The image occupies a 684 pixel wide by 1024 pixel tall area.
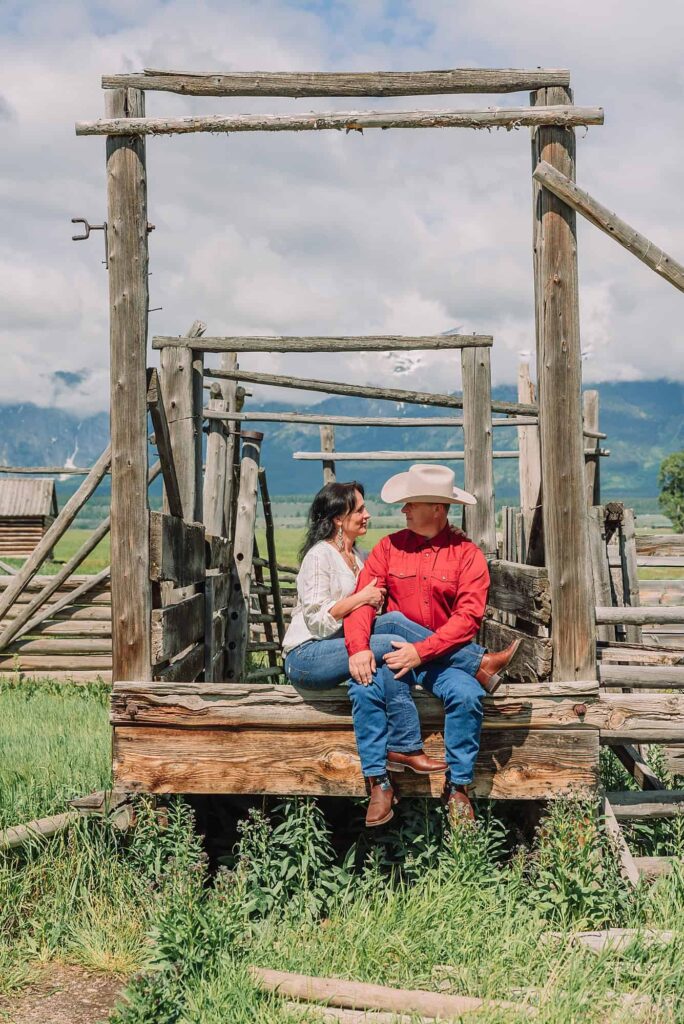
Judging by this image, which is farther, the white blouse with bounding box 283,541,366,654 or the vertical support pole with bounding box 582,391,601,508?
the vertical support pole with bounding box 582,391,601,508

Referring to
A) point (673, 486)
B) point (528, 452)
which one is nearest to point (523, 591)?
point (528, 452)

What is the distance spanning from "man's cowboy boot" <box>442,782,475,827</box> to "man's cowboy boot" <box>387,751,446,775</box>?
0.11 meters

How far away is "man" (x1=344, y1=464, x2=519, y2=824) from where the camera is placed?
4.22 m

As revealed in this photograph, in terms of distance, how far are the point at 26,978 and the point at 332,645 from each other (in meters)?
1.82

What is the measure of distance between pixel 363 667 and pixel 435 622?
0.50 m

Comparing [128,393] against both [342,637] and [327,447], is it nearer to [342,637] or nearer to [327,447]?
[342,637]

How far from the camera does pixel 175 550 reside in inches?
199

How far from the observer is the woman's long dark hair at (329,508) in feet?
15.9

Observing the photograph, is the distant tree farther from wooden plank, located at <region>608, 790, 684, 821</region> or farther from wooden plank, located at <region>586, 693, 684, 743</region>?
wooden plank, located at <region>586, 693, 684, 743</region>

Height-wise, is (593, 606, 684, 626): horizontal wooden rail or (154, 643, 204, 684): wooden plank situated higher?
(593, 606, 684, 626): horizontal wooden rail

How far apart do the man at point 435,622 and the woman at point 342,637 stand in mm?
44

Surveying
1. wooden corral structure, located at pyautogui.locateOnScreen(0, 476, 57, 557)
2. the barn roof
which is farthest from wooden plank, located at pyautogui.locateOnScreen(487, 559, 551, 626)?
wooden corral structure, located at pyautogui.locateOnScreen(0, 476, 57, 557)

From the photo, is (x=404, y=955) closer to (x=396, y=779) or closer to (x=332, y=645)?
(x=396, y=779)

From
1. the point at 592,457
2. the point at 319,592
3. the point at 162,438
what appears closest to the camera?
the point at 319,592
